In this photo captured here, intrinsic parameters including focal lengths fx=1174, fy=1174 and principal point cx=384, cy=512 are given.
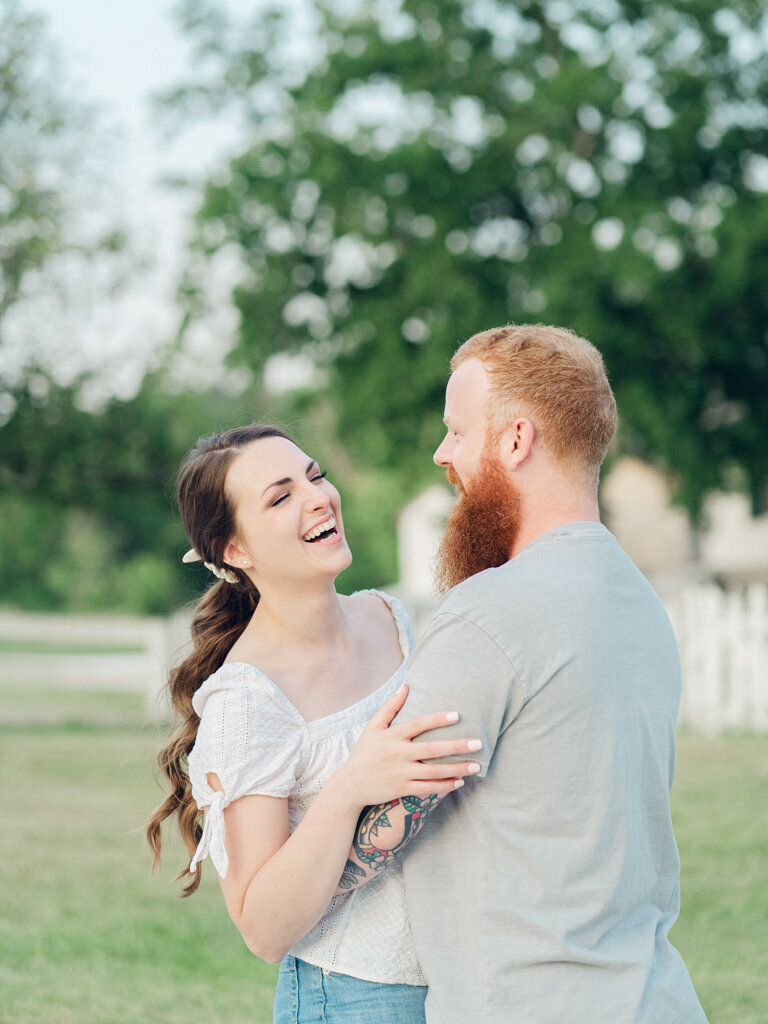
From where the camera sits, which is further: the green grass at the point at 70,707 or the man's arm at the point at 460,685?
the green grass at the point at 70,707

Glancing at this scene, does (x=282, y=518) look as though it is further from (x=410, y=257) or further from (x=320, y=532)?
(x=410, y=257)

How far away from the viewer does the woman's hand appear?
1.94 m

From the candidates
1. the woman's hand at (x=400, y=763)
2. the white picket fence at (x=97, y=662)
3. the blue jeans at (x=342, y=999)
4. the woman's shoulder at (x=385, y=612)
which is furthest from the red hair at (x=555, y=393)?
the white picket fence at (x=97, y=662)

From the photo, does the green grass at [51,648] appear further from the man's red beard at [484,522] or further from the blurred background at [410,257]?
the man's red beard at [484,522]

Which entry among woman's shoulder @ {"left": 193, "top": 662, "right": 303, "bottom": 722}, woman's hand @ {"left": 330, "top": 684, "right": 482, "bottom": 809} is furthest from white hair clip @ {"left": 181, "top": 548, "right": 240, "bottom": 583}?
woman's hand @ {"left": 330, "top": 684, "right": 482, "bottom": 809}

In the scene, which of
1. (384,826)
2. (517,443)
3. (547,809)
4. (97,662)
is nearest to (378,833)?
(384,826)

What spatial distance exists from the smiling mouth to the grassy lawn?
4.59 ft

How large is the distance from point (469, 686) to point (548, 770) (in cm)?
20

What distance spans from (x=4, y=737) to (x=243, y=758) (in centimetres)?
1375

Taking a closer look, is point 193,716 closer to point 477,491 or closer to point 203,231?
point 477,491

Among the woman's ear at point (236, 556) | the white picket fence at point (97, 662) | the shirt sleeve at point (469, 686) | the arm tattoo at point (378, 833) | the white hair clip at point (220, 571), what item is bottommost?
the white picket fence at point (97, 662)

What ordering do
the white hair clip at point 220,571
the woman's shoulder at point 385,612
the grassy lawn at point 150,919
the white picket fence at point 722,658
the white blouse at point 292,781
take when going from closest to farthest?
the white blouse at point 292,781
the white hair clip at point 220,571
the woman's shoulder at point 385,612
the grassy lawn at point 150,919
the white picket fence at point 722,658

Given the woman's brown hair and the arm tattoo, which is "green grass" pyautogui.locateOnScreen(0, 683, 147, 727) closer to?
the woman's brown hair

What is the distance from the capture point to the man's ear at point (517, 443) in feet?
7.09
